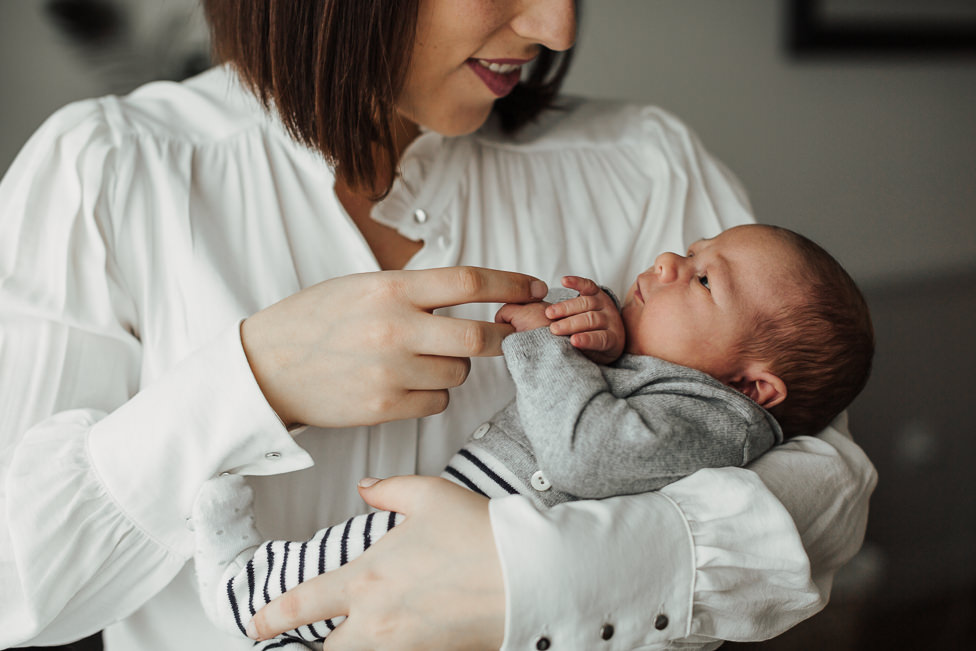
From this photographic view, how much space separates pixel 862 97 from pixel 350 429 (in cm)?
246

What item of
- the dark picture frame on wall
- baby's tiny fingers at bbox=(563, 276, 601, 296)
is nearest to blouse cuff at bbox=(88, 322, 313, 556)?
baby's tiny fingers at bbox=(563, 276, 601, 296)

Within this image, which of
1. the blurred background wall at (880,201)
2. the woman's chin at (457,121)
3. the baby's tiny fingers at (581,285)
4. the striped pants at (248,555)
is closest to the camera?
the striped pants at (248,555)

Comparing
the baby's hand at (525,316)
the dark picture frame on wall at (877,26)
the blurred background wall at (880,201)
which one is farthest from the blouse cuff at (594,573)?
the dark picture frame on wall at (877,26)

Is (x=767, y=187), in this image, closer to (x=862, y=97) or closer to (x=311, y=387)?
(x=862, y=97)

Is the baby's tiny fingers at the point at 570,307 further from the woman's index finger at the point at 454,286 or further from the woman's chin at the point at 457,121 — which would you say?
the woman's chin at the point at 457,121

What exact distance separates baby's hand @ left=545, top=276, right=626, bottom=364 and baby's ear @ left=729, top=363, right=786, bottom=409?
0.53 feet

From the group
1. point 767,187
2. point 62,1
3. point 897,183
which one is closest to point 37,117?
point 62,1

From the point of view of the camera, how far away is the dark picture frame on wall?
248 centimetres

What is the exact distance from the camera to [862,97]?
106 inches

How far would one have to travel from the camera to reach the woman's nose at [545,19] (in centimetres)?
94

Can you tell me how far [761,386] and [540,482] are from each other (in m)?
0.32

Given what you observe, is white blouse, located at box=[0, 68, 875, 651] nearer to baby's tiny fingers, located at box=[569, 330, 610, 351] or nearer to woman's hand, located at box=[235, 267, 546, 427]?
woman's hand, located at box=[235, 267, 546, 427]

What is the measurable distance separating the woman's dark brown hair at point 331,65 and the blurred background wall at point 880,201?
1574mm

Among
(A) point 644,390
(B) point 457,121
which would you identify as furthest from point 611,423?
(B) point 457,121
